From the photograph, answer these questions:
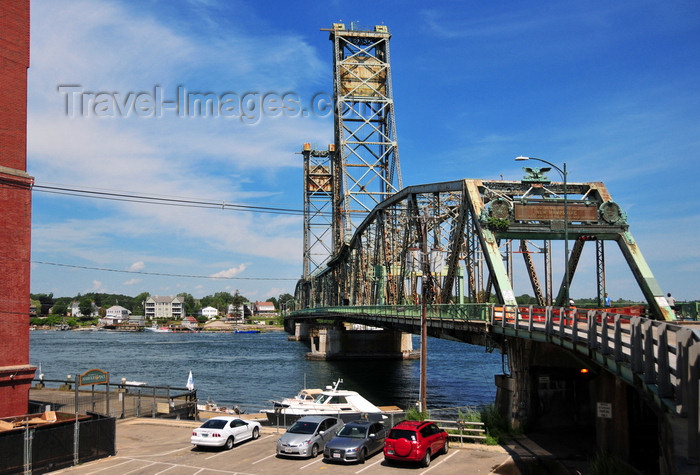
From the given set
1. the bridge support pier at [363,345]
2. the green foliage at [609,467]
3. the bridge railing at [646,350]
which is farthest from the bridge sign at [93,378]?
the bridge support pier at [363,345]

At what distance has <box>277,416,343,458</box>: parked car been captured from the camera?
24828 millimetres

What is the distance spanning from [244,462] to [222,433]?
2625 mm

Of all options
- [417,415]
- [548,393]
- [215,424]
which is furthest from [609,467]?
[215,424]

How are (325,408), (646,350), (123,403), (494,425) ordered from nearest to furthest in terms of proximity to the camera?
1. (646,350)
2. (494,425)
3. (123,403)
4. (325,408)

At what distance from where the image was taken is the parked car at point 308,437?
24828 millimetres

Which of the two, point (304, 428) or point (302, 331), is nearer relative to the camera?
point (304, 428)

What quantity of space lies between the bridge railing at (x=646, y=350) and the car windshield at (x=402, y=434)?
6.34 meters

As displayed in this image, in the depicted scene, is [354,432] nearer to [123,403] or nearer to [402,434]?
[402,434]

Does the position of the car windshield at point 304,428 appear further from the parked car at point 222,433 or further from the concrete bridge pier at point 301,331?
the concrete bridge pier at point 301,331

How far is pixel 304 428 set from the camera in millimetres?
26250

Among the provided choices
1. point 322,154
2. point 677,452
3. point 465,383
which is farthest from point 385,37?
point 677,452

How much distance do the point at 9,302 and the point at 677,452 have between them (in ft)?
93.9

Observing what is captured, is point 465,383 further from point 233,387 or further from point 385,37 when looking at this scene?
point 385,37

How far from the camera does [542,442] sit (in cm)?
2634
